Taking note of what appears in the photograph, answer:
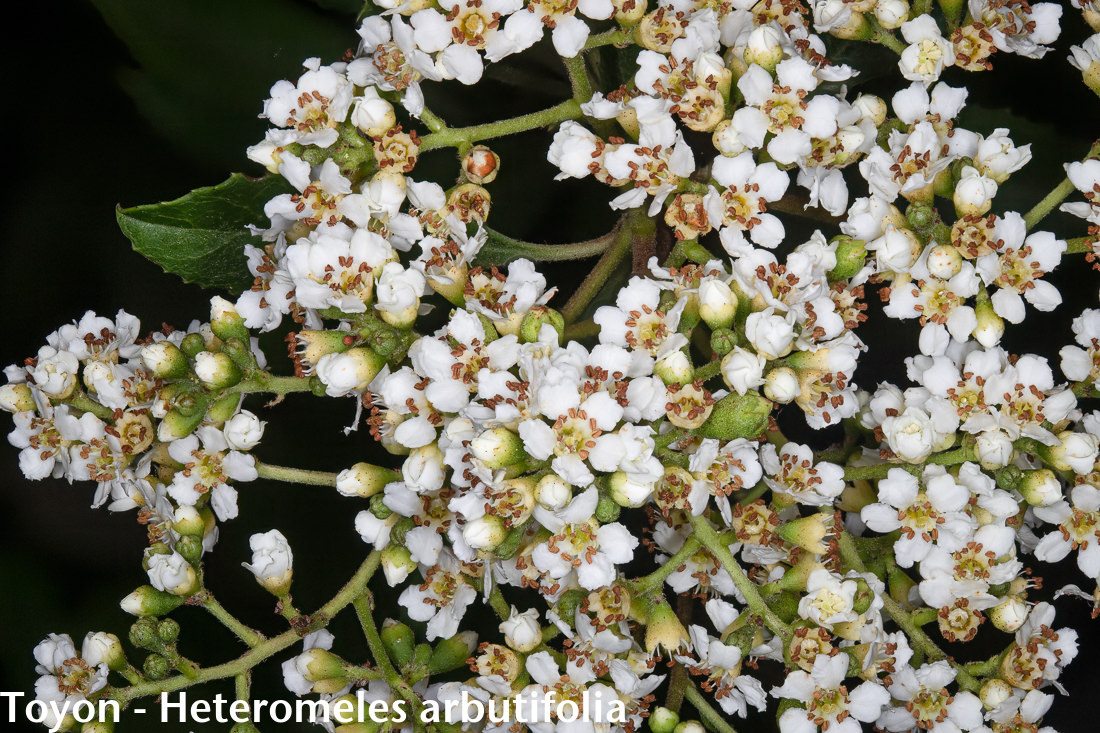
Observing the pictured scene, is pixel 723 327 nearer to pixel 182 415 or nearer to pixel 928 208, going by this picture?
pixel 928 208

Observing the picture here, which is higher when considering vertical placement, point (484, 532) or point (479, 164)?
point (479, 164)

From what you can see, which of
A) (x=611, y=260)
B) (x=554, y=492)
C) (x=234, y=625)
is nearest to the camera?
(x=554, y=492)

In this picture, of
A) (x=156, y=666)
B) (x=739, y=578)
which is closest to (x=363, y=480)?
(x=156, y=666)

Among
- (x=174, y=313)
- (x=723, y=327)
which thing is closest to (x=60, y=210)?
(x=174, y=313)

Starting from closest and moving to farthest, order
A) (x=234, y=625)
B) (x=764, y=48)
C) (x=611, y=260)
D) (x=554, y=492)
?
(x=554, y=492) → (x=764, y=48) → (x=234, y=625) → (x=611, y=260)

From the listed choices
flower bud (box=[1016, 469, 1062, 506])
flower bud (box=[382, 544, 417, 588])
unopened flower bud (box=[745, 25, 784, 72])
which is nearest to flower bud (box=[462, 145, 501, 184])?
unopened flower bud (box=[745, 25, 784, 72])

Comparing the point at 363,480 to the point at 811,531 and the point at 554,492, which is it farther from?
the point at 811,531

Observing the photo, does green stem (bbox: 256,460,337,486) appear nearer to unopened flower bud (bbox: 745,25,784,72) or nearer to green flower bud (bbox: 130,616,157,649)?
green flower bud (bbox: 130,616,157,649)
